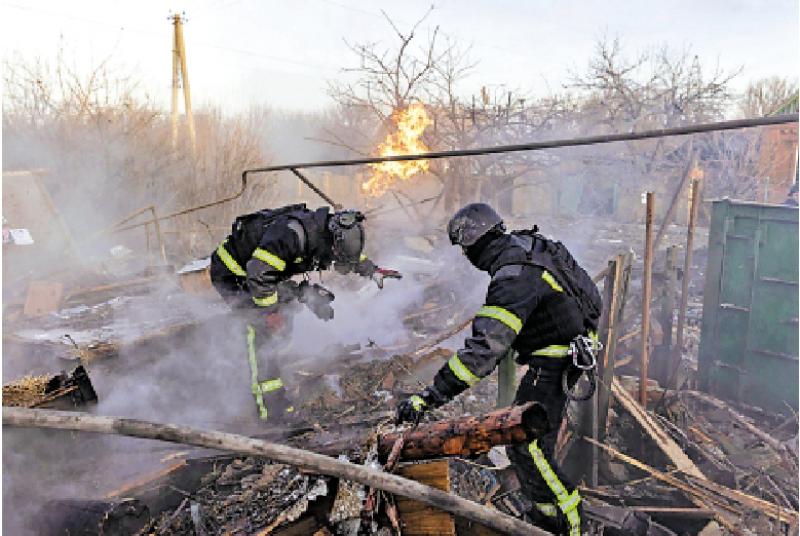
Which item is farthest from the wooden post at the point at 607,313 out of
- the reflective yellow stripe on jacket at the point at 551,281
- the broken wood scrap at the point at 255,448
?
the broken wood scrap at the point at 255,448

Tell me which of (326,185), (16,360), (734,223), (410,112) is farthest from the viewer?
(326,185)

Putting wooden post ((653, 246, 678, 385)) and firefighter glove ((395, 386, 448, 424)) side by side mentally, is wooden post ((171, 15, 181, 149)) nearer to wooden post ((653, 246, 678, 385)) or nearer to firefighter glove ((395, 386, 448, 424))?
wooden post ((653, 246, 678, 385))

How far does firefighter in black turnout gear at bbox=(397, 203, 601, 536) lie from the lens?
121 inches

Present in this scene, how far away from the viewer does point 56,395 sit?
137 inches

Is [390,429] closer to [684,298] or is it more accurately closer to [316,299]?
[316,299]

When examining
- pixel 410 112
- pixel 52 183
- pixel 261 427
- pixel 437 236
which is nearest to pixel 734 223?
pixel 261 427


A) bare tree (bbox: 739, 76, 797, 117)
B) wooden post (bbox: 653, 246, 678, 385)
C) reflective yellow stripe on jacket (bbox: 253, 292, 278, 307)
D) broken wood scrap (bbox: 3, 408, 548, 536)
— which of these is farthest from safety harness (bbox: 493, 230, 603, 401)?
bare tree (bbox: 739, 76, 797, 117)

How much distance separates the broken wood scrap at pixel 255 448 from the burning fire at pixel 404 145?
10.3 meters

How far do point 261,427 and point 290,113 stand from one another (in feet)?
182

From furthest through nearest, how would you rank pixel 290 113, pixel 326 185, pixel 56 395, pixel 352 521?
pixel 290 113, pixel 326 185, pixel 56 395, pixel 352 521

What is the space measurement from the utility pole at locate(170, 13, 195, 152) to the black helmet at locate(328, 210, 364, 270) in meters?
13.7

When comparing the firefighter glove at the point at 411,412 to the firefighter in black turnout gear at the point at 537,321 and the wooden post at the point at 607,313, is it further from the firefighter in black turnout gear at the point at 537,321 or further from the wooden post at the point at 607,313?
the wooden post at the point at 607,313

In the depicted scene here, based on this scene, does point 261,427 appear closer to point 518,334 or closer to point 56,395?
point 56,395

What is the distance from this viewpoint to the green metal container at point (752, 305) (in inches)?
199
